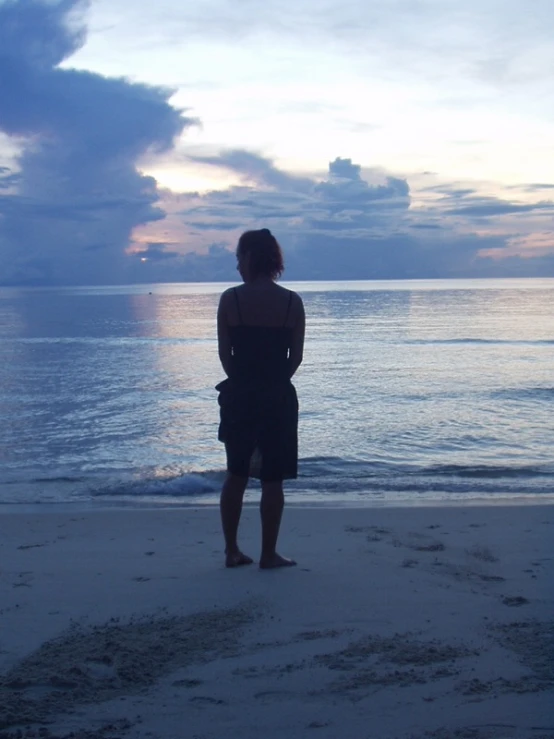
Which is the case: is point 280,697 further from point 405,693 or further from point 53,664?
point 53,664

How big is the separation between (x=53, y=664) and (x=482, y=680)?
1.89 meters

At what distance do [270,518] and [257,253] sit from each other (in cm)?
167

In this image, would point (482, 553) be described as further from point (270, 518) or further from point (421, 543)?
point (270, 518)

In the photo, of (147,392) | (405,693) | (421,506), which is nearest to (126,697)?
(405,693)

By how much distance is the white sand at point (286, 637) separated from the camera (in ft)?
9.64

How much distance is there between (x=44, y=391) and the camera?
62.2 ft

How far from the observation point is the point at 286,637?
3738 mm

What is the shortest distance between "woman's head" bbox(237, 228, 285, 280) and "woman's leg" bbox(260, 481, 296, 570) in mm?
1317

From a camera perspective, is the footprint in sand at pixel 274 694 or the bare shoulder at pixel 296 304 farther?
the bare shoulder at pixel 296 304

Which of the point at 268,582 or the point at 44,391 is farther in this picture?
the point at 44,391

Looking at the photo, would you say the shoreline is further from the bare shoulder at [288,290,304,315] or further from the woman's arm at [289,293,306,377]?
the bare shoulder at [288,290,304,315]

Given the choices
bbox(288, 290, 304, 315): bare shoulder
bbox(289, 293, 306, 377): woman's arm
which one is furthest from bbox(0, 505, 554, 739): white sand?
bbox(288, 290, 304, 315): bare shoulder

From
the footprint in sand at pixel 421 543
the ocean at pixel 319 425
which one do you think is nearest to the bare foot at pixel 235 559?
the footprint in sand at pixel 421 543

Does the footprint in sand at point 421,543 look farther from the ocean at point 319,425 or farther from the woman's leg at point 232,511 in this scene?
the ocean at point 319,425
